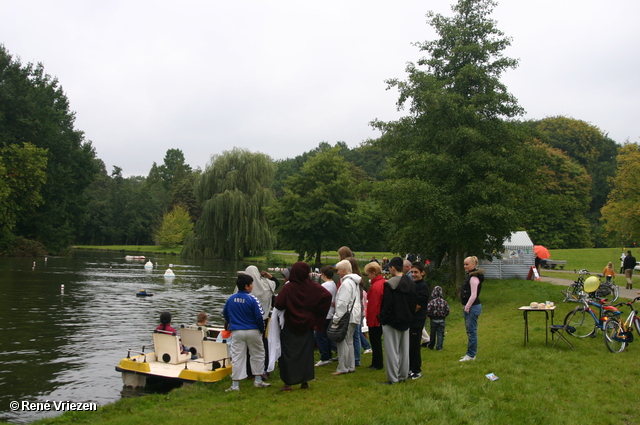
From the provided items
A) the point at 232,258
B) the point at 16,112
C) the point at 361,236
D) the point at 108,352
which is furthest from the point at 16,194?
the point at 108,352

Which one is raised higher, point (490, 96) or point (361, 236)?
point (490, 96)

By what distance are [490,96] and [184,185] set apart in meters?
88.7

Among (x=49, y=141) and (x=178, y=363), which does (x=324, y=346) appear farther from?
(x=49, y=141)

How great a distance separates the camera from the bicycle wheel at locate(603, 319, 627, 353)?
34.5ft

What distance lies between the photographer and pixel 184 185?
105 meters

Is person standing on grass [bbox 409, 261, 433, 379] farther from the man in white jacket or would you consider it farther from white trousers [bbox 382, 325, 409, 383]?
the man in white jacket

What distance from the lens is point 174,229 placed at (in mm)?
90500

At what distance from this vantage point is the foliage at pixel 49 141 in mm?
54031

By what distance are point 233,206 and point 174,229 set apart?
37.8m

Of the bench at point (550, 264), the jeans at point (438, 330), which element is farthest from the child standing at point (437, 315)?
the bench at point (550, 264)

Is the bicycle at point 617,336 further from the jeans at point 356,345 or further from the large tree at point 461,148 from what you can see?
the large tree at point 461,148

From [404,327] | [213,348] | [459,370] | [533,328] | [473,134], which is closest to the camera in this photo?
[404,327]

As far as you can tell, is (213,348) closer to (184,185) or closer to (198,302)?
(198,302)

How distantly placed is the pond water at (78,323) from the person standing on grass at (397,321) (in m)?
5.28
